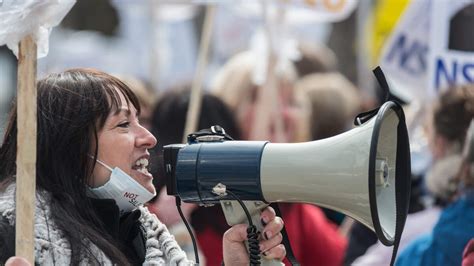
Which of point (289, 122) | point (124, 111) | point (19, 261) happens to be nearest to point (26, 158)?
point (19, 261)

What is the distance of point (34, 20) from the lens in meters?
2.83

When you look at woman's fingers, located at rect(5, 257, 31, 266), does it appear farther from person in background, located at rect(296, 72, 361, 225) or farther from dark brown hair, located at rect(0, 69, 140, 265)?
person in background, located at rect(296, 72, 361, 225)

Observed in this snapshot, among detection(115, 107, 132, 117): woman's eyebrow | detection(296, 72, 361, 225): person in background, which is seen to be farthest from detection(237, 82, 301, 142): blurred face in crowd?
detection(115, 107, 132, 117): woman's eyebrow

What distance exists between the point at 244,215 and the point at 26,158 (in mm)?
581

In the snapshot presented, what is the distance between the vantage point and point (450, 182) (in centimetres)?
455

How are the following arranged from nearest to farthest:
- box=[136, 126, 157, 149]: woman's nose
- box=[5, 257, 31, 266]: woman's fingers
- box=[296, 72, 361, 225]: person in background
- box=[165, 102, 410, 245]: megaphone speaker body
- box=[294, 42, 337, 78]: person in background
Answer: box=[5, 257, 31, 266]: woman's fingers < box=[165, 102, 410, 245]: megaphone speaker body < box=[136, 126, 157, 149]: woman's nose < box=[296, 72, 361, 225]: person in background < box=[294, 42, 337, 78]: person in background

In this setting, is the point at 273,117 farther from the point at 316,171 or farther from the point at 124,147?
the point at 316,171

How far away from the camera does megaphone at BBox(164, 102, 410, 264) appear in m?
2.88

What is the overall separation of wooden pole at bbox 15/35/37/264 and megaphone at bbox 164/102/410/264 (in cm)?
43

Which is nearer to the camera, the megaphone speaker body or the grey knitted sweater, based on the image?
the megaphone speaker body

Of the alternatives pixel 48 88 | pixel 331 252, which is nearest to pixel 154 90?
pixel 331 252

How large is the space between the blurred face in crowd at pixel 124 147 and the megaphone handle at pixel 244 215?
0.23 metres

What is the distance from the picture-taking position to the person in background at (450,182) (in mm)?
4055

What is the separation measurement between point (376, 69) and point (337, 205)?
322mm
